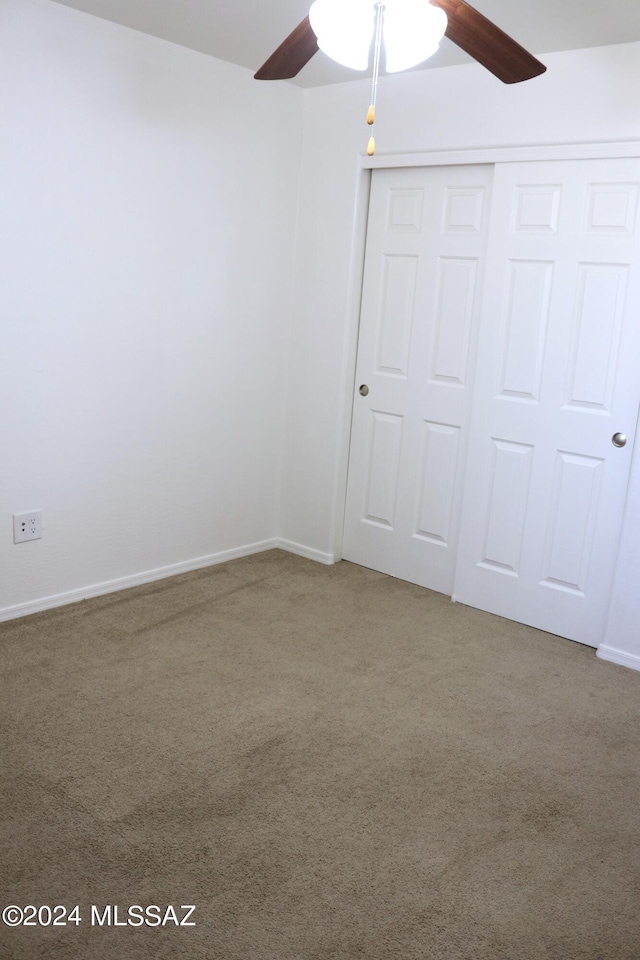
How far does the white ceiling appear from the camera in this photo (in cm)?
279

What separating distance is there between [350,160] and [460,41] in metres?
1.94

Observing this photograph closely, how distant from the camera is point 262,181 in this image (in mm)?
4004

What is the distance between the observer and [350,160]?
398cm

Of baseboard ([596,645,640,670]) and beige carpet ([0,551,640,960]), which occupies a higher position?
baseboard ([596,645,640,670])

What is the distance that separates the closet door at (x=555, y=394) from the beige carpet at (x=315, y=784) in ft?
0.93

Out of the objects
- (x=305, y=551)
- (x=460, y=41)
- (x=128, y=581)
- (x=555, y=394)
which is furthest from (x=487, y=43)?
(x=305, y=551)

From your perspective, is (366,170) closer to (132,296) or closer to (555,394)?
(132,296)

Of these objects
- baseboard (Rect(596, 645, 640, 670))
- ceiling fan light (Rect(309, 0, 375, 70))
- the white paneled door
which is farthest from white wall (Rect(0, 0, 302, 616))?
baseboard (Rect(596, 645, 640, 670))

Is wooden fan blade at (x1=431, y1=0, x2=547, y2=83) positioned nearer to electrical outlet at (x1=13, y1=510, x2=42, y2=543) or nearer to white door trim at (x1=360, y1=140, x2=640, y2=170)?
white door trim at (x1=360, y1=140, x2=640, y2=170)

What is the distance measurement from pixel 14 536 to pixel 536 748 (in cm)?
210

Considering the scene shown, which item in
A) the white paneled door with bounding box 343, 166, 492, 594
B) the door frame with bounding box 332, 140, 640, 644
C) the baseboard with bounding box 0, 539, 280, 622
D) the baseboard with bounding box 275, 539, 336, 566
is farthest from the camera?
the baseboard with bounding box 275, 539, 336, 566

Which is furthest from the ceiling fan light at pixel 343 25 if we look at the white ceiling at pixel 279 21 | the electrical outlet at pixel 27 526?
the electrical outlet at pixel 27 526

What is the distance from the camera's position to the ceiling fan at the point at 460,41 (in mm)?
1911

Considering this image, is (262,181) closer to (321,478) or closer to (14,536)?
(321,478)
